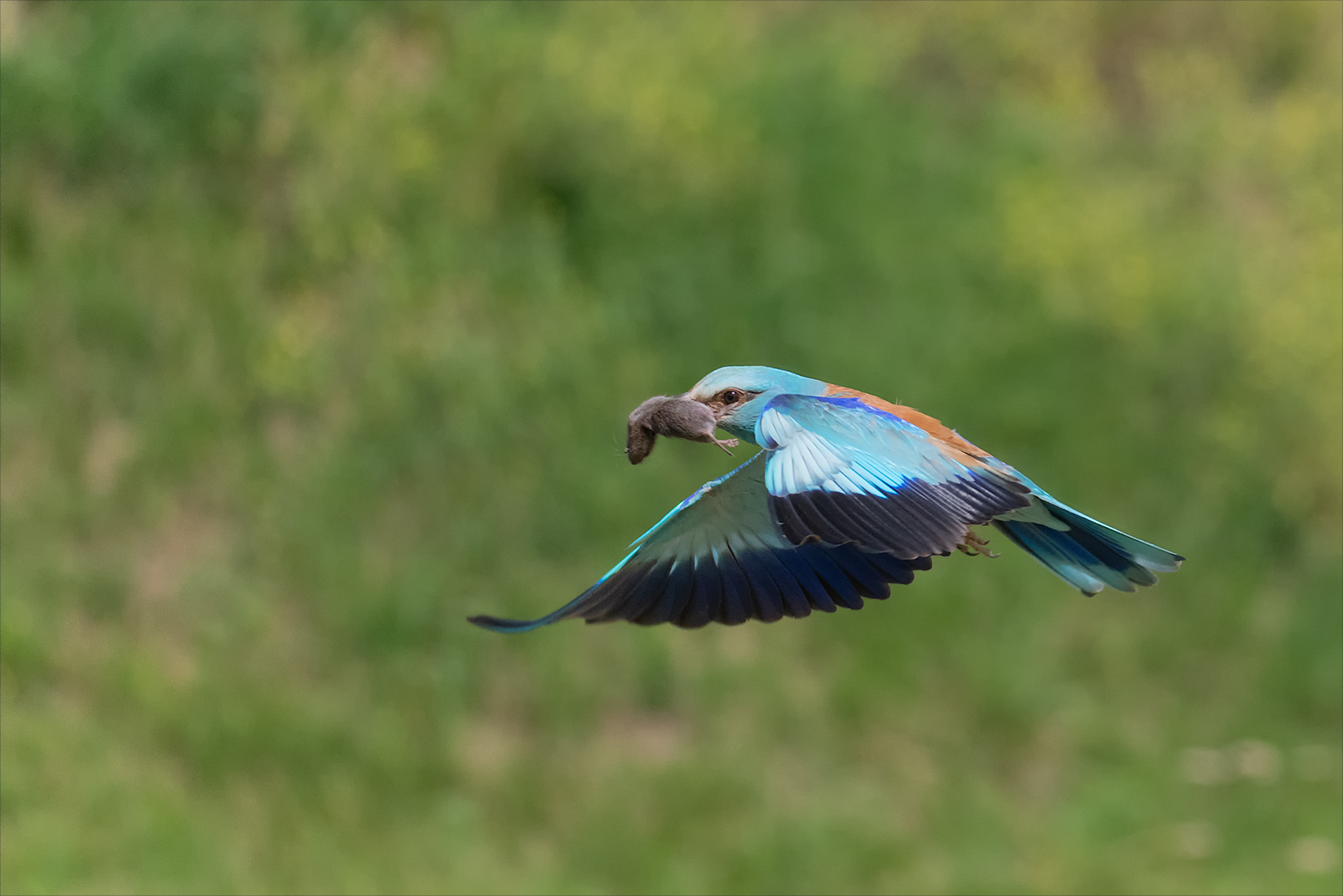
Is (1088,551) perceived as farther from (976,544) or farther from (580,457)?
(580,457)

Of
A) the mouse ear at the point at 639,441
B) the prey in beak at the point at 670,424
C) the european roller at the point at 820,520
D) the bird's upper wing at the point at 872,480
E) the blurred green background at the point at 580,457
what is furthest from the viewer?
the blurred green background at the point at 580,457

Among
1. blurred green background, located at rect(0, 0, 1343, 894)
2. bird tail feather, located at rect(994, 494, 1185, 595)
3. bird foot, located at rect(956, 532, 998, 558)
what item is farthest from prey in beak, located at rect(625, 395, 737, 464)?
blurred green background, located at rect(0, 0, 1343, 894)

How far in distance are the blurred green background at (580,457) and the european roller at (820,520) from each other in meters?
2.91

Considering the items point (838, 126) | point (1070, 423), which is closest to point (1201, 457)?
point (1070, 423)

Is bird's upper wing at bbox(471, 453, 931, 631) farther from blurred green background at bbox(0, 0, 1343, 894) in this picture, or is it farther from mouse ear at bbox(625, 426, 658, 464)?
blurred green background at bbox(0, 0, 1343, 894)

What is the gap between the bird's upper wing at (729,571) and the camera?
411 cm

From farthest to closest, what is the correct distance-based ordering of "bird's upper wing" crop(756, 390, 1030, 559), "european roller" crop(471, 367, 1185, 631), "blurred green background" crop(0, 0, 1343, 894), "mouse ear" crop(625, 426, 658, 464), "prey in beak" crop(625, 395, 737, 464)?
"blurred green background" crop(0, 0, 1343, 894) → "mouse ear" crop(625, 426, 658, 464) → "prey in beak" crop(625, 395, 737, 464) → "european roller" crop(471, 367, 1185, 631) → "bird's upper wing" crop(756, 390, 1030, 559)

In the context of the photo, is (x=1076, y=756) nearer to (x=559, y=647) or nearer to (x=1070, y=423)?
(x=1070, y=423)

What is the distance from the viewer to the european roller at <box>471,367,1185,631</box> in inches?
129

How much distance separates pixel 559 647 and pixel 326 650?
1221 millimetres

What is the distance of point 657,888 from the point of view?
7.84 metres

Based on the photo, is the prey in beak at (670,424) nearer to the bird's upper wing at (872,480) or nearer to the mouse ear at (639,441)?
the mouse ear at (639,441)

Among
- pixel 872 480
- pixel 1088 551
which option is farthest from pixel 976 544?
pixel 872 480

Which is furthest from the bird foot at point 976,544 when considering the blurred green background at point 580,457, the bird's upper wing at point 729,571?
the blurred green background at point 580,457
